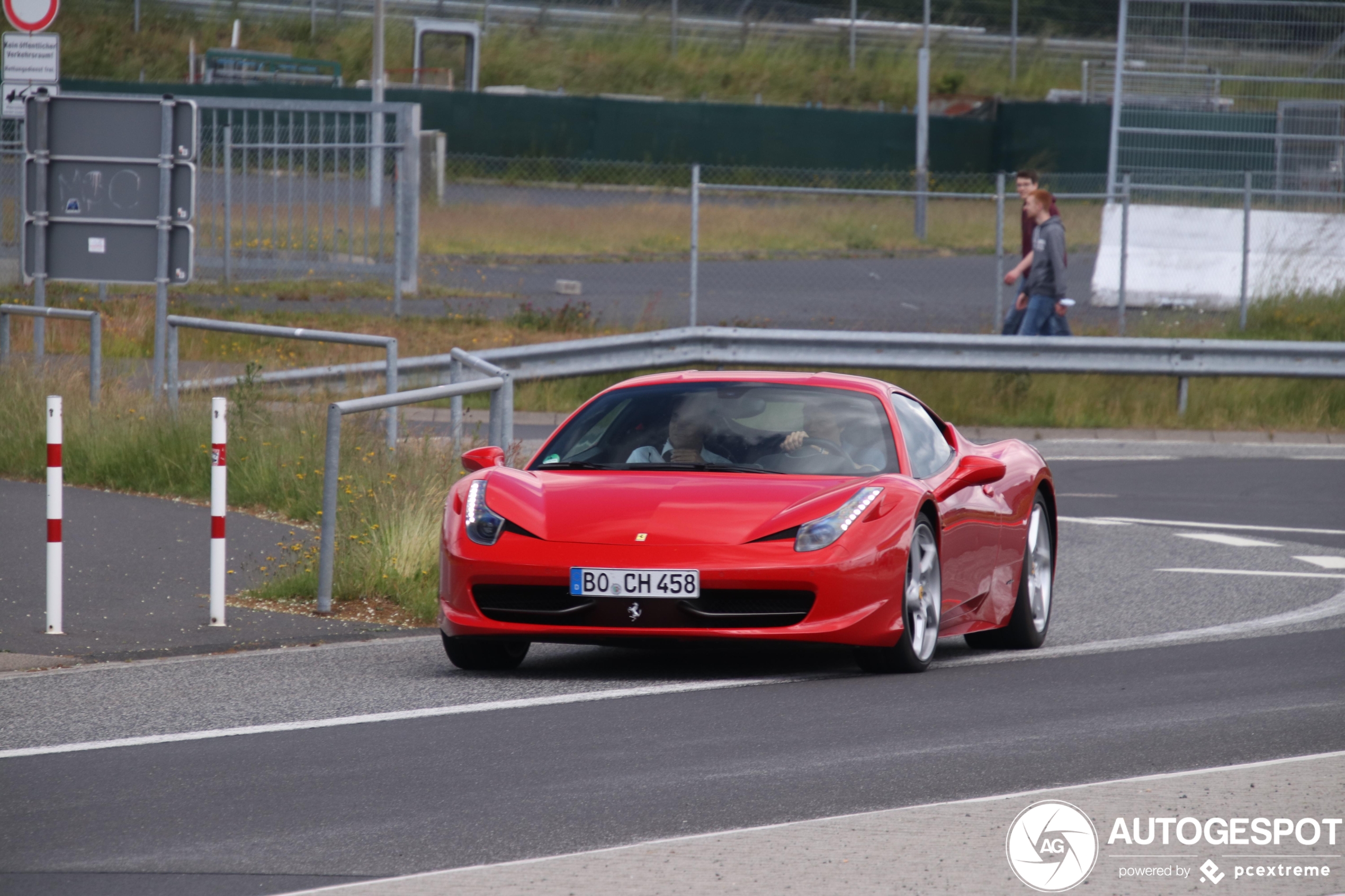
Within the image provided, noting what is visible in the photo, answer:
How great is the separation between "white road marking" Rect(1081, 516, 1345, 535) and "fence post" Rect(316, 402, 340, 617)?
6193mm

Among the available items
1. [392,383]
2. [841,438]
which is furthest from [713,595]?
[392,383]

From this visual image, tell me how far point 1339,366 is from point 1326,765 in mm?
14597

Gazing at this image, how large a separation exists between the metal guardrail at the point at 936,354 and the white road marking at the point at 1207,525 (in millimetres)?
5536

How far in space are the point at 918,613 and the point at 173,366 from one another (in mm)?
8393

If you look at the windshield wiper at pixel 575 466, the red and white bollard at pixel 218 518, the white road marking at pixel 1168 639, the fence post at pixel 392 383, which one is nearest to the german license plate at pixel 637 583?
the windshield wiper at pixel 575 466

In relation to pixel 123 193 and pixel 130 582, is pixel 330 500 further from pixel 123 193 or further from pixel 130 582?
pixel 123 193

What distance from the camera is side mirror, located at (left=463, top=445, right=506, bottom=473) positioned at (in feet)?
29.3

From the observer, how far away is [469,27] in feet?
155

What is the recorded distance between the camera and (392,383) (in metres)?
13.1

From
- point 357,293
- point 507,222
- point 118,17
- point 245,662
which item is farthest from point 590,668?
point 118,17

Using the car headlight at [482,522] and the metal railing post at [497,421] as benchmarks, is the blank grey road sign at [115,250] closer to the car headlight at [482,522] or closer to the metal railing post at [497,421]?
the metal railing post at [497,421]

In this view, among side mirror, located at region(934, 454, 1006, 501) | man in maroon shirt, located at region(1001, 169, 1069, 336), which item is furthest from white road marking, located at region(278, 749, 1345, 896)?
man in maroon shirt, located at region(1001, 169, 1069, 336)

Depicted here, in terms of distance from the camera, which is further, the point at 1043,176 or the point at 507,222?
the point at 1043,176

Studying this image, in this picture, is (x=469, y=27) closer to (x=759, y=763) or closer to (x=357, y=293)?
(x=357, y=293)
